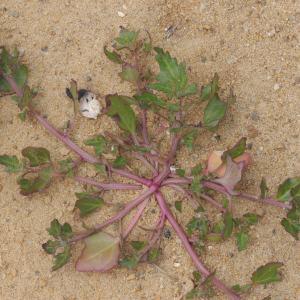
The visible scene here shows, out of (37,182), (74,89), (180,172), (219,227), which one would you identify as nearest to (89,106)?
(74,89)

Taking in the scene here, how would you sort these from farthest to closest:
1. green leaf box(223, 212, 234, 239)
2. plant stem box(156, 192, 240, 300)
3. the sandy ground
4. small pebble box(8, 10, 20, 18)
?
small pebble box(8, 10, 20, 18) < the sandy ground < plant stem box(156, 192, 240, 300) < green leaf box(223, 212, 234, 239)

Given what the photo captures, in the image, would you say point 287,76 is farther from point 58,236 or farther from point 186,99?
point 58,236

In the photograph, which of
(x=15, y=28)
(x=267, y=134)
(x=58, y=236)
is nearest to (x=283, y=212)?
(x=267, y=134)

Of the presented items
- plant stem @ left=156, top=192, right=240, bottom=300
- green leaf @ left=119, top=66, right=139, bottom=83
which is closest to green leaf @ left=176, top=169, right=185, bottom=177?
plant stem @ left=156, top=192, right=240, bottom=300

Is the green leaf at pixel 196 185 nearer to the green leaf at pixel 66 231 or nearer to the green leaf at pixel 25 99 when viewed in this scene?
the green leaf at pixel 66 231

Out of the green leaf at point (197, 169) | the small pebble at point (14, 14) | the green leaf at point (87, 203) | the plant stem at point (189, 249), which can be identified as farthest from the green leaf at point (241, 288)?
the small pebble at point (14, 14)

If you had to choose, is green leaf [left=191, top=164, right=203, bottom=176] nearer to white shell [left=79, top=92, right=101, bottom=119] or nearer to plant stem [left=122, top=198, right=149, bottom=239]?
plant stem [left=122, top=198, right=149, bottom=239]
